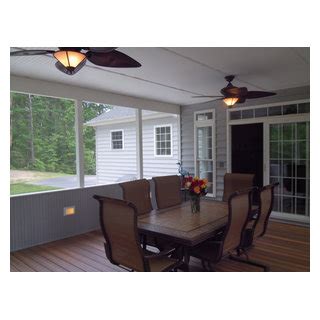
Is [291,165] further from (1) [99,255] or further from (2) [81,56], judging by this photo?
(2) [81,56]

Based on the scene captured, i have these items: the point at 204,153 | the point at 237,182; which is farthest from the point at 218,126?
the point at 237,182

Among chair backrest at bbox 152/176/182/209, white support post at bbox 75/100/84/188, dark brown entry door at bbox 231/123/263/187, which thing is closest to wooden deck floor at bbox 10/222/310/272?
chair backrest at bbox 152/176/182/209

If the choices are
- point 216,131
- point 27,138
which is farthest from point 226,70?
point 27,138

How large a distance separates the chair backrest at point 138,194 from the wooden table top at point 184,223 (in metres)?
0.25

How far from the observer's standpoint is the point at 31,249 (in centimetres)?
386

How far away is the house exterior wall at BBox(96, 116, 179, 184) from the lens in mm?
7545

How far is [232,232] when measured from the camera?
248cm

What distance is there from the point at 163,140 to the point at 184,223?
5.11 meters

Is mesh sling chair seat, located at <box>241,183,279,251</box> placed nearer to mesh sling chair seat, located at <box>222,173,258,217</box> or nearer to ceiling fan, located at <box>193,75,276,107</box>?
mesh sling chair seat, located at <box>222,173,258,217</box>

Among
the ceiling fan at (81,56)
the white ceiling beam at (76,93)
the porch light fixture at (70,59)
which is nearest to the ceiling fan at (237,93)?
the ceiling fan at (81,56)

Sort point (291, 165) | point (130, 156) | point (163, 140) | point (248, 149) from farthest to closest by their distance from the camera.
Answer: point (130, 156), point (163, 140), point (248, 149), point (291, 165)

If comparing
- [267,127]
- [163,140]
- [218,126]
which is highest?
[218,126]

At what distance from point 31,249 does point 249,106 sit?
478cm
